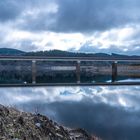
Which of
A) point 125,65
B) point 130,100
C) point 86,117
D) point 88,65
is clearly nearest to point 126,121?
point 86,117

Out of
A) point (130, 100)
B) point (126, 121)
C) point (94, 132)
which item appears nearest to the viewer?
point (94, 132)

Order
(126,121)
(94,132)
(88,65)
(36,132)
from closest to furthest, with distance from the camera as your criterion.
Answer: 1. (36,132)
2. (94,132)
3. (126,121)
4. (88,65)

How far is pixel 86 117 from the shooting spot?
27266 millimetres

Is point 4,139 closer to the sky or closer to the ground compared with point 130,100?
closer to the sky

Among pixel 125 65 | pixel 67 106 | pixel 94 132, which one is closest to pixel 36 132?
pixel 94 132

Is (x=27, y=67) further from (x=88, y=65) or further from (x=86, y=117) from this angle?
(x=86, y=117)

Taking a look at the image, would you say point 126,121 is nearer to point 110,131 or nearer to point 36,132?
point 110,131

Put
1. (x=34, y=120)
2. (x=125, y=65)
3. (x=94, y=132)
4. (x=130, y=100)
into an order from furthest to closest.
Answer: (x=125, y=65) → (x=130, y=100) → (x=94, y=132) → (x=34, y=120)

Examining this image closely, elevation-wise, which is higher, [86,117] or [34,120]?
[34,120]

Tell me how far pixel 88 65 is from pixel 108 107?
152252 millimetres

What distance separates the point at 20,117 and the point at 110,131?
1126 cm

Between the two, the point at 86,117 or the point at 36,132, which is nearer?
the point at 36,132

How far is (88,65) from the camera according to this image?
18538cm

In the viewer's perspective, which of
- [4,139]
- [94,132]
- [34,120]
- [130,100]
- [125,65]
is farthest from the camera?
[125,65]
